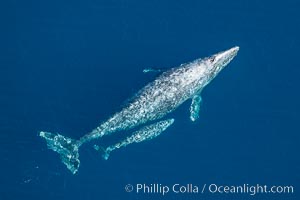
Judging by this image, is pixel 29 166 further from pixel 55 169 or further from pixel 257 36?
pixel 257 36

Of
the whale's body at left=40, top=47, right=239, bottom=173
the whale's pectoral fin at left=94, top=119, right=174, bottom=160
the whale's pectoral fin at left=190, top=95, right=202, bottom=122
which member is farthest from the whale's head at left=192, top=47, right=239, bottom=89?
the whale's pectoral fin at left=94, top=119, right=174, bottom=160

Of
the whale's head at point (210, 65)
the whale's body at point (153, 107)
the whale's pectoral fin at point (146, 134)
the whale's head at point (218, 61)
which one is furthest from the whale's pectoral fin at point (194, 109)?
the whale's head at point (218, 61)

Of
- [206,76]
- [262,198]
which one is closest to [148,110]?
[206,76]

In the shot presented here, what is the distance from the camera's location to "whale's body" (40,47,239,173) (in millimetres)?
28000

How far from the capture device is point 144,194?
28.8 meters

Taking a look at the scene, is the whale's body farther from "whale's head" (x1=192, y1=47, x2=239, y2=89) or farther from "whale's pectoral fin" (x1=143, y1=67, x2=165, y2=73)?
"whale's pectoral fin" (x1=143, y1=67, x2=165, y2=73)

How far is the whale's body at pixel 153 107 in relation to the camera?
91.9 ft

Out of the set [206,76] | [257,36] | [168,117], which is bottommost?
[168,117]

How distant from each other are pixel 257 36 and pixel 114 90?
9051 mm

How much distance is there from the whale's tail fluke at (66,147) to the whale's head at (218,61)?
8518 mm

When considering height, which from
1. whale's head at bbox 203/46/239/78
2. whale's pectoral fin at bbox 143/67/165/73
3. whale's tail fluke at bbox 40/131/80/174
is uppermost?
whale's head at bbox 203/46/239/78

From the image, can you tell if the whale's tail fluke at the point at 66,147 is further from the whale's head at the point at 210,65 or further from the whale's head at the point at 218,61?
the whale's head at the point at 218,61

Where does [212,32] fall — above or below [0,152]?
above

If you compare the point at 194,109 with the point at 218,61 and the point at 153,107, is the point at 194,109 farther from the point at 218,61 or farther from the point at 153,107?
the point at 218,61
